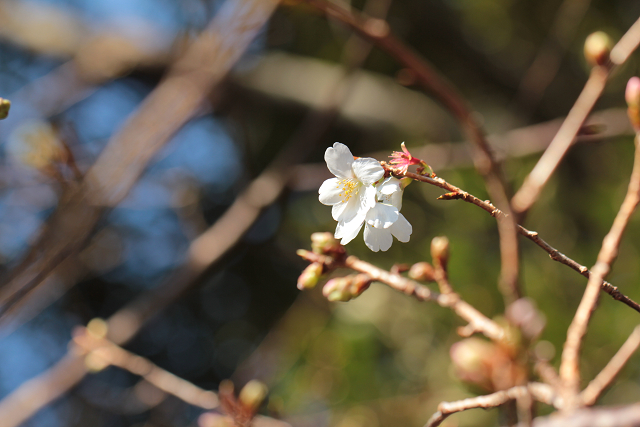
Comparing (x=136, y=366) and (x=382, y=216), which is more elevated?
(x=382, y=216)

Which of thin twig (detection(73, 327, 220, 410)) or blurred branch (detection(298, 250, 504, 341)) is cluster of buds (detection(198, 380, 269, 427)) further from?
blurred branch (detection(298, 250, 504, 341))

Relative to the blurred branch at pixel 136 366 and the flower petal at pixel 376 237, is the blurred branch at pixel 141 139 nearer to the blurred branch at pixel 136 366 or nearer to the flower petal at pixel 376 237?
the blurred branch at pixel 136 366

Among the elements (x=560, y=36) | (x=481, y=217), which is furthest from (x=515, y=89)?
(x=481, y=217)

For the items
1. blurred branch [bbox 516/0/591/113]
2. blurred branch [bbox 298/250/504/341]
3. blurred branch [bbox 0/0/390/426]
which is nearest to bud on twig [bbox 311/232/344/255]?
blurred branch [bbox 298/250/504/341]

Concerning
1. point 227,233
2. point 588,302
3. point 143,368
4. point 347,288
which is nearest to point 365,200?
point 347,288

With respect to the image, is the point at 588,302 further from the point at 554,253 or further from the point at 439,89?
the point at 439,89
